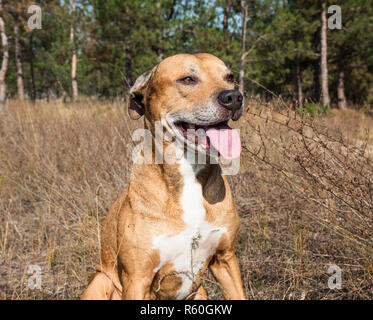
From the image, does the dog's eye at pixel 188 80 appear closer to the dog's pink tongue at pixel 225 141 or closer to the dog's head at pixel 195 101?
the dog's head at pixel 195 101

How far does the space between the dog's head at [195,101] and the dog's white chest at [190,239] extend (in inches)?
8.4

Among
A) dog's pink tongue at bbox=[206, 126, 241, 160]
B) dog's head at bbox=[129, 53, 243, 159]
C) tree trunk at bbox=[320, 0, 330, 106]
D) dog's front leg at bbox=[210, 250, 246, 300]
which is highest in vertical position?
tree trunk at bbox=[320, 0, 330, 106]

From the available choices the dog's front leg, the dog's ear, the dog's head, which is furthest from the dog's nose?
the dog's front leg

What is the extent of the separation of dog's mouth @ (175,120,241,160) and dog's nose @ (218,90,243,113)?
0.14m

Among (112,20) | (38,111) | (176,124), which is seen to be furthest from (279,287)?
(112,20)

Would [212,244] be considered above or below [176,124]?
below

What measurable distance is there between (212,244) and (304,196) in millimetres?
937

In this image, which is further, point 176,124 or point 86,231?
point 86,231

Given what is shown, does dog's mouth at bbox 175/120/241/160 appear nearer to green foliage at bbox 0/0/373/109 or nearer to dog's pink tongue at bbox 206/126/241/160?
dog's pink tongue at bbox 206/126/241/160

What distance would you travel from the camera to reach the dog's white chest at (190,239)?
6.04 feet

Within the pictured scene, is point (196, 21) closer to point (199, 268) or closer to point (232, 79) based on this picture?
point (232, 79)

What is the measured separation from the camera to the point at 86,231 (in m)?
2.98

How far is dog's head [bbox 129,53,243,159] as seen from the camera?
187 centimetres
